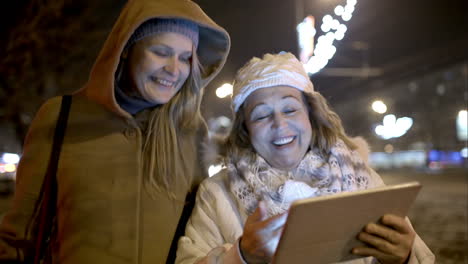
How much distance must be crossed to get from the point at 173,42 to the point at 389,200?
3.92 ft

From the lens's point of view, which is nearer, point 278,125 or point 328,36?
point 278,125

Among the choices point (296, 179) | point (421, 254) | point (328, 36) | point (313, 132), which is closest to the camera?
point (421, 254)

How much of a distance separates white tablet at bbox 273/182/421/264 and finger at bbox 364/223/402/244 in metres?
0.03

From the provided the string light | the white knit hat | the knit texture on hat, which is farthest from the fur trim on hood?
the string light

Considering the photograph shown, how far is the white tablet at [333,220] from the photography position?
3.68 feet

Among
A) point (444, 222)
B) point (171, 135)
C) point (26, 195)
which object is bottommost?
point (444, 222)

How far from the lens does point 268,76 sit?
1812 mm

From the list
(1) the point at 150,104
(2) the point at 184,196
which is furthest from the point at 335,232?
(1) the point at 150,104

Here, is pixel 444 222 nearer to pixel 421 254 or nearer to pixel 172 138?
pixel 421 254

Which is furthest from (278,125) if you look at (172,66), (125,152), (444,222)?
(444,222)

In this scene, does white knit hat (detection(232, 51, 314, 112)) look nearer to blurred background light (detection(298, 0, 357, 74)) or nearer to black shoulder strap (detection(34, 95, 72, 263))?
black shoulder strap (detection(34, 95, 72, 263))

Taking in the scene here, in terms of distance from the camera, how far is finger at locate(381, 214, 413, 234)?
1344 millimetres

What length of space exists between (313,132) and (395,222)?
30.2 inches

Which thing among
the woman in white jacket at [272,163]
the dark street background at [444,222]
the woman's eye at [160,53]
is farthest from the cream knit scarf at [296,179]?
the dark street background at [444,222]
